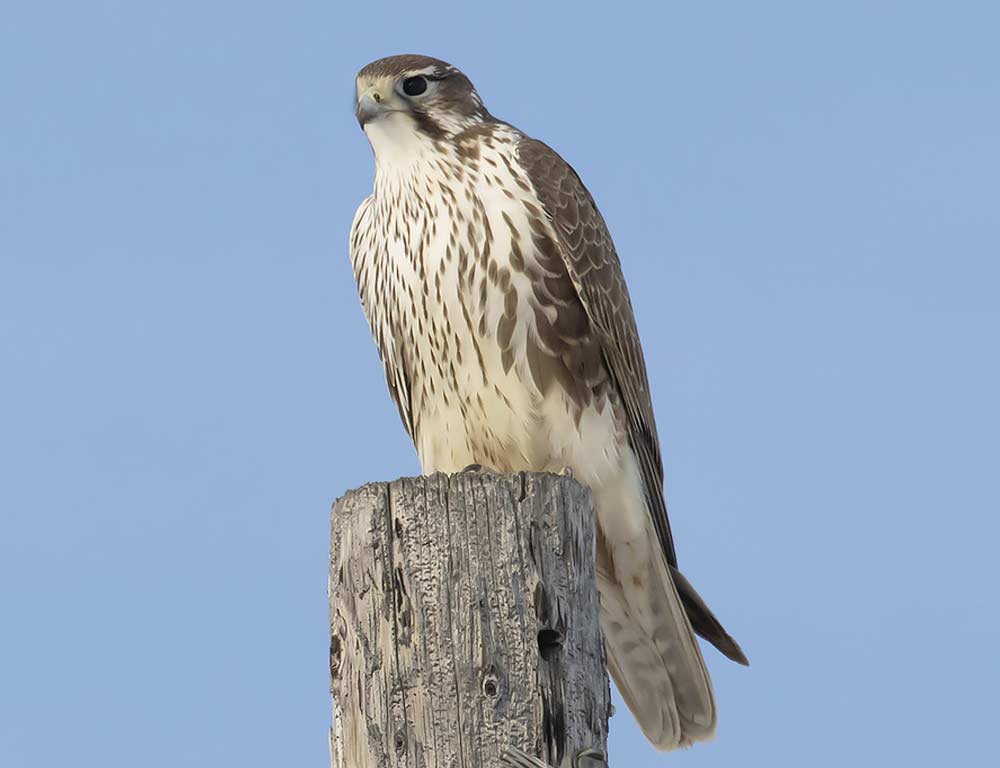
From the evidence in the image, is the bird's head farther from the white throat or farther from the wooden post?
the wooden post

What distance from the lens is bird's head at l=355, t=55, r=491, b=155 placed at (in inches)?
205

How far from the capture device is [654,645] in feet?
16.4

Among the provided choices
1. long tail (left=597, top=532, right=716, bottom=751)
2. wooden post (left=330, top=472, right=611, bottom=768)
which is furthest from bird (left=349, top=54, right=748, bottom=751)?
wooden post (left=330, top=472, right=611, bottom=768)

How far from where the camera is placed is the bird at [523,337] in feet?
16.0

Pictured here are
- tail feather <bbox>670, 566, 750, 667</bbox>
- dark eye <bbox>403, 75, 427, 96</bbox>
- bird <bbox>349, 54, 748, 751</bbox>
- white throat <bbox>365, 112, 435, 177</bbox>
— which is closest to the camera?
tail feather <bbox>670, 566, 750, 667</bbox>

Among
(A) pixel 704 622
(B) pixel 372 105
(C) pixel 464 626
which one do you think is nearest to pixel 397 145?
(B) pixel 372 105

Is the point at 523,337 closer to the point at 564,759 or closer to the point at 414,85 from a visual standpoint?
the point at 414,85

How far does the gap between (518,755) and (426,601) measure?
35cm

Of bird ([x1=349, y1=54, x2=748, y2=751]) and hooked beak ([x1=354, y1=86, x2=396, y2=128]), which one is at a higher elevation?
hooked beak ([x1=354, y1=86, x2=396, y2=128])

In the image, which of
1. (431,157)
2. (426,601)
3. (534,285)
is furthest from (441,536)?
(431,157)

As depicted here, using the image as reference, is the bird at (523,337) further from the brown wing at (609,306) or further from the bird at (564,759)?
the bird at (564,759)

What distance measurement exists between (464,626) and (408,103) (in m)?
2.65

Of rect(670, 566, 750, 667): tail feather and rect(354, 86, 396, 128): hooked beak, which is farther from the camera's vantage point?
rect(354, 86, 396, 128): hooked beak

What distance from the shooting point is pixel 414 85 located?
5281 millimetres
